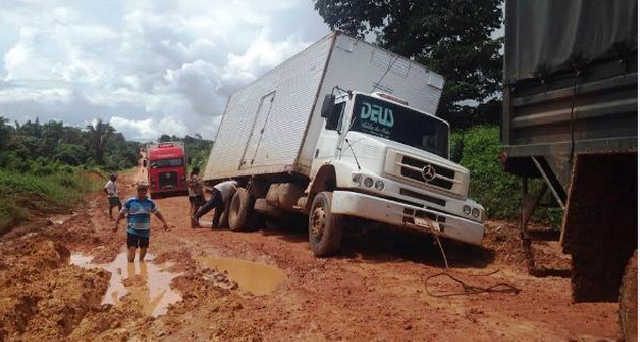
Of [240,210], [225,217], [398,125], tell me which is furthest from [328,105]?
[225,217]

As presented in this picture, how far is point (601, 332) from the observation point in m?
3.94

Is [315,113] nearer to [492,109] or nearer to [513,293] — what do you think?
[513,293]

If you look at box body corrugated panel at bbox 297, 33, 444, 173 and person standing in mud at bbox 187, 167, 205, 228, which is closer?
box body corrugated panel at bbox 297, 33, 444, 173

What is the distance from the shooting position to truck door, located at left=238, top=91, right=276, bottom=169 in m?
11.3

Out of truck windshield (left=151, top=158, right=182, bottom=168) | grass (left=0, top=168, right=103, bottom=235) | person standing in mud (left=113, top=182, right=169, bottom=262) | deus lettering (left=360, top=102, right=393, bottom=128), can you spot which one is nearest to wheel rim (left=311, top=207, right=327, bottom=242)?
deus lettering (left=360, top=102, right=393, bottom=128)

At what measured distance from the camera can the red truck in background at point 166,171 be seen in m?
24.0

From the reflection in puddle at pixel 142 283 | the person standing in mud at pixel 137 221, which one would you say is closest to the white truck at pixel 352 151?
the reflection in puddle at pixel 142 283

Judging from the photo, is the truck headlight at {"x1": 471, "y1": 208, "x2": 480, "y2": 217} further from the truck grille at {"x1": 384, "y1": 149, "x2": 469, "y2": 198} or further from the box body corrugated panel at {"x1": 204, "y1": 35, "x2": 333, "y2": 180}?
the box body corrugated panel at {"x1": 204, "y1": 35, "x2": 333, "y2": 180}

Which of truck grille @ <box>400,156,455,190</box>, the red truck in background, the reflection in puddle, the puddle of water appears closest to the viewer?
the reflection in puddle

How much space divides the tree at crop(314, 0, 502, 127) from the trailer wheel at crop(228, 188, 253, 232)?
27.9 ft

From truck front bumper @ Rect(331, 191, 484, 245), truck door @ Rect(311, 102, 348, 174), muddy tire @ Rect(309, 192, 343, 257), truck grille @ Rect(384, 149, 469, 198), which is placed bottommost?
muddy tire @ Rect(309, 192, 343, 257)

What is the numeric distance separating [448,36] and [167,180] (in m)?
14.4

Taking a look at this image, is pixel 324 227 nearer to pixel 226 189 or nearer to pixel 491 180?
→ pixel 226 189

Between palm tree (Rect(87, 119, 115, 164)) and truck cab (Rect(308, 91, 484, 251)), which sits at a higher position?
palm tree (Rect(87, 119, 115, 164))
